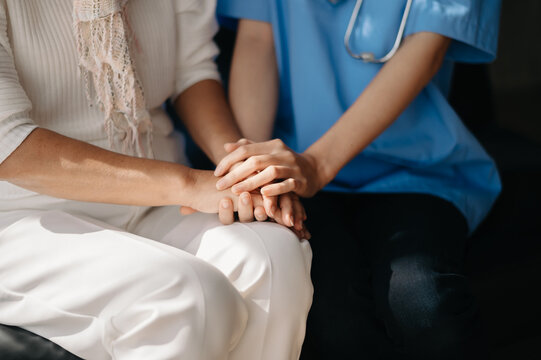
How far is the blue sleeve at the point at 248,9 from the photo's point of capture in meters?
1.33

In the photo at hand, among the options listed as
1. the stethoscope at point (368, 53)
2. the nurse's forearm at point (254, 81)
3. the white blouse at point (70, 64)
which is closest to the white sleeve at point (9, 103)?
the white blouse at point (70, 64)

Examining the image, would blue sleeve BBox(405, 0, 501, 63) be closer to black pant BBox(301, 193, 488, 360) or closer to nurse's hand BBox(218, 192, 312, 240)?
black pant BBox(301, 193, 488, 360)

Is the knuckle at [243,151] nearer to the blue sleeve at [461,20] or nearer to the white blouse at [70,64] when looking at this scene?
the white blouse at [70,64]

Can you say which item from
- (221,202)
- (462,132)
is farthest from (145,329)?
(462,132)

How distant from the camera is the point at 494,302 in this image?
4.10 ft

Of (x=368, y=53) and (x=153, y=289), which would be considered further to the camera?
(x=368, y=53)

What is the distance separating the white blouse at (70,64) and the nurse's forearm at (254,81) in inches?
2.6

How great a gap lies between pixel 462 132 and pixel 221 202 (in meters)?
0.59

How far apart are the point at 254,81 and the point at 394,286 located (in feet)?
1.83

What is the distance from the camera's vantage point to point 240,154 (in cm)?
107

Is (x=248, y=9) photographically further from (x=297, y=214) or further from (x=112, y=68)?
(x=297, y=214)

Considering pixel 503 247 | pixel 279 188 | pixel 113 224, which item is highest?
pixel 279 188

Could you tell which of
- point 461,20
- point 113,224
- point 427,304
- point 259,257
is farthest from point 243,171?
point 461,20

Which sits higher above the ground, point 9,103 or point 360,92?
point 9,103
